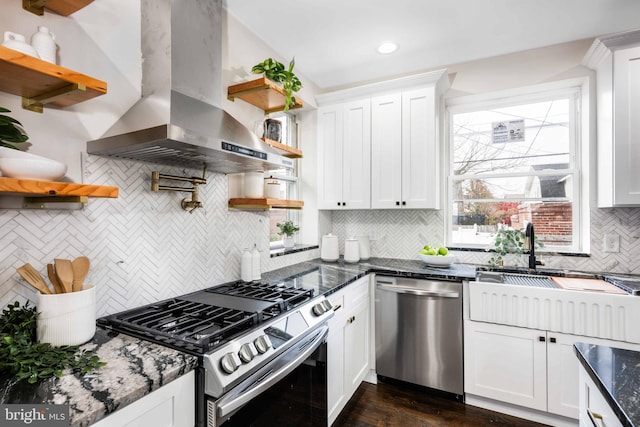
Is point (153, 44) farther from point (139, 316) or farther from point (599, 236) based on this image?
point (599, 236)

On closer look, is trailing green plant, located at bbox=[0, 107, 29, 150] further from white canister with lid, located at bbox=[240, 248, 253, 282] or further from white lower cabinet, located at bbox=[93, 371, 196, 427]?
white canister with lid, located at bbox=[240, 248, 253, 282]

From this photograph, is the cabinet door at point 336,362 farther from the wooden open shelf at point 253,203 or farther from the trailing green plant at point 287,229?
the trailing green plant at point 287,229

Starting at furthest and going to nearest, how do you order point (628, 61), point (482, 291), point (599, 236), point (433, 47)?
point (433, 47), point (599, 236), point (482, 291), point (628, 61)

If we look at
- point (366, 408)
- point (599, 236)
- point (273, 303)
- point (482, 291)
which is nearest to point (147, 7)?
point (273, 303)

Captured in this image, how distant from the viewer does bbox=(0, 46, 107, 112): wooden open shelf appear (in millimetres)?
942

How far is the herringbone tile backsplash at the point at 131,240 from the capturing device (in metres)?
1.18

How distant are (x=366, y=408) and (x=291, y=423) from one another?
3.47 ft

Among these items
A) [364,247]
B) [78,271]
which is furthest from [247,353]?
[364,247]

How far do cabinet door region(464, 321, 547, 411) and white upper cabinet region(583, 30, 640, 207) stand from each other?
3.57 feet

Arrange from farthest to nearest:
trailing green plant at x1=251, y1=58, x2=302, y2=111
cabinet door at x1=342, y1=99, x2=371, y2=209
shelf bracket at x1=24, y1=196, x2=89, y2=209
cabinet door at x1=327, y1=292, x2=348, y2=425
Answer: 1. cabinet door at x1=342, y1=99, x2=371, y2=209
2. trailing green plant at x1=251, y1=58, x2=302, y2=111
3. cabinet door at x1=327, y1=292, x2=348, y2=425
4. shelf bracket at x1=24, y1=196, x2=89, y2=209

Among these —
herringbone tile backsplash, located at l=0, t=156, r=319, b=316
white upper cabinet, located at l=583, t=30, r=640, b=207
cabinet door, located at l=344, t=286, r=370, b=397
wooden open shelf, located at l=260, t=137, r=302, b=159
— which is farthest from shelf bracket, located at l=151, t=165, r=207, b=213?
white upper cabinet, located at l=583, t=30, r=640, b=207

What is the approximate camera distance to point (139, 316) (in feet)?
4.53

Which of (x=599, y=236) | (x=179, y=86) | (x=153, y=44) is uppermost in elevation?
(x=153, y=44)

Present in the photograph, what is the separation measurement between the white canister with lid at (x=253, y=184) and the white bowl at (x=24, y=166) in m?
1.17
